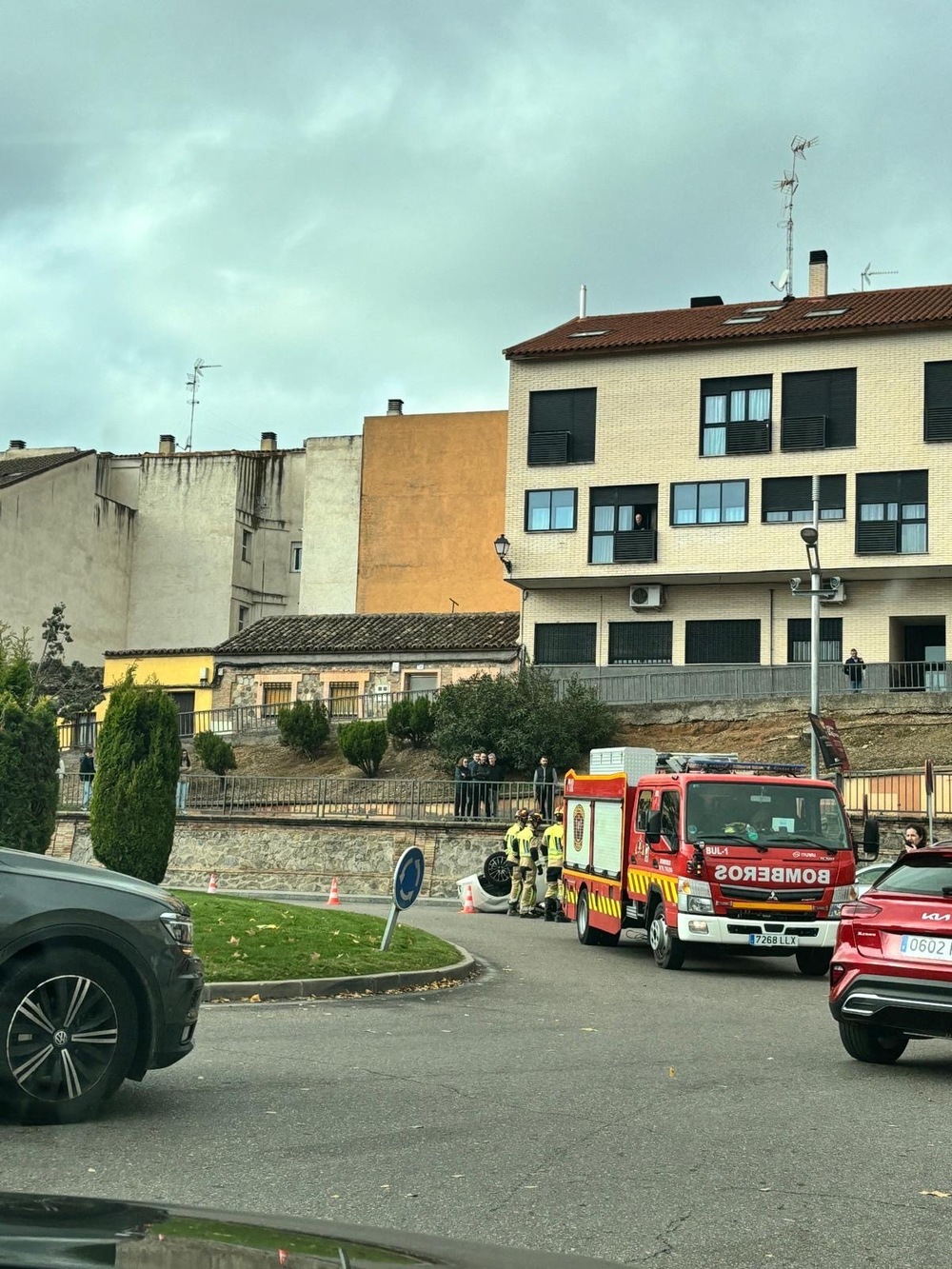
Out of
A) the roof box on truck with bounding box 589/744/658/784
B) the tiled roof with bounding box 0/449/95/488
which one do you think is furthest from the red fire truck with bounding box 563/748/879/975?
the tiled roof with bounding box 0/449/95/488

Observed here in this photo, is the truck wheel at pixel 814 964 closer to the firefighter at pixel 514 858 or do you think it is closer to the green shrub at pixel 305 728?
the firefighter at pixel 514 858

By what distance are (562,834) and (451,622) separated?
26405 mm

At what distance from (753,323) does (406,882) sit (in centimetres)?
3419

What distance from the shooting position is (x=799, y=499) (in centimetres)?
4450

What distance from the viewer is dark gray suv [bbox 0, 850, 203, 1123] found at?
24.2 feet

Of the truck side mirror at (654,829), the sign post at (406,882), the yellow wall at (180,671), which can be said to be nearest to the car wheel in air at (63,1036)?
the sign post at (406,882)

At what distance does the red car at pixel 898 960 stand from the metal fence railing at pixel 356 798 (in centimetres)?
2153

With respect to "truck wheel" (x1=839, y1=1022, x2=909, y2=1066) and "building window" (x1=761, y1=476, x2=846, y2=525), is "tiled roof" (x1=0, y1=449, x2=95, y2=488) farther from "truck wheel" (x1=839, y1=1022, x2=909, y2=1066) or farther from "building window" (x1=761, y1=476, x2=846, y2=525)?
"truck wheel" (x1=839, y1=1022, x2=909, y2=1066)

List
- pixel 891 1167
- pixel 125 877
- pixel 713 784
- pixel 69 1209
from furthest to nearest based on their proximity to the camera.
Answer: pixel 713 784 → pixel 125 877 → pixel 891 1167 → pixel 69 1209

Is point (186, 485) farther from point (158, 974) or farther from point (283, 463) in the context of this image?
point (158, 974)

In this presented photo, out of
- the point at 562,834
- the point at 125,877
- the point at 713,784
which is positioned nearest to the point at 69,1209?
the point at 125,877

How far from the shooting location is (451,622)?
50906mm

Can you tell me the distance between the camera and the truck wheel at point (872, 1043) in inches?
409

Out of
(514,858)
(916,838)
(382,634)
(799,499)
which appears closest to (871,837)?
(916,838)
